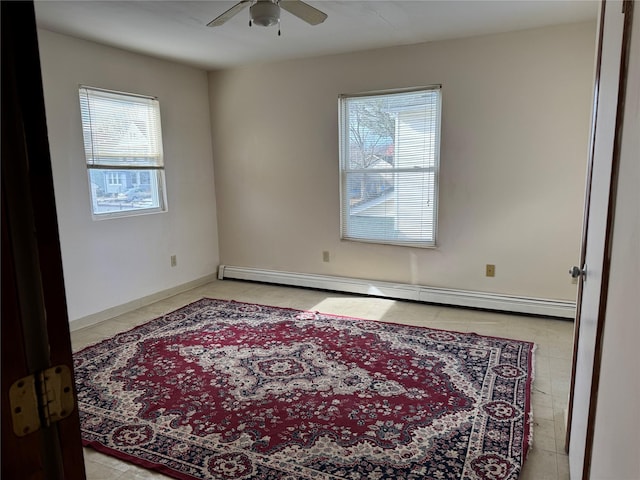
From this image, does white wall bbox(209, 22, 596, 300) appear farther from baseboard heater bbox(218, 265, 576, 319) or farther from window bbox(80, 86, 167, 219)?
window bbox(80, 86, 167, 219)

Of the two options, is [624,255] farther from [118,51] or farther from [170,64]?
[170,64]

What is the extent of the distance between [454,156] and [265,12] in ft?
7.24

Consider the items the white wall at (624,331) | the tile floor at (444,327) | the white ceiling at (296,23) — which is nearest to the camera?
the white wall at (624,331)

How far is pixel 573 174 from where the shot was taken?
11.6ft

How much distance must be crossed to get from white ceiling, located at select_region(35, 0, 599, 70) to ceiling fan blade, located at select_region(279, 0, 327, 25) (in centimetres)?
33

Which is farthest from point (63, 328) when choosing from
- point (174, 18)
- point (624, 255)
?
point (174, 18)

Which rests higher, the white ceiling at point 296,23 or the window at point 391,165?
the white ceiling at point 296,23

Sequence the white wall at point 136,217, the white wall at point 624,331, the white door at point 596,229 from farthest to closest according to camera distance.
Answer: the white wall at point 136,217
the white door at point 596,229
the white wall at point 624,331

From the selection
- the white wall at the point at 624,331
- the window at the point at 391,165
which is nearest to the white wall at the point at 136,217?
the window at the point at 391,165

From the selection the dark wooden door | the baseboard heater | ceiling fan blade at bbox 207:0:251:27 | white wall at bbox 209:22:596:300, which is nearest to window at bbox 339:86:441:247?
white wall at bbox 209:22:596:300

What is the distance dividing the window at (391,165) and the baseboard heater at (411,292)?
453mm

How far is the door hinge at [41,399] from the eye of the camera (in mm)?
595

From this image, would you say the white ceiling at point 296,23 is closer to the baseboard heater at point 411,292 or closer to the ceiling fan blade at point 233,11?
the ceiling fan blade at point 233,11

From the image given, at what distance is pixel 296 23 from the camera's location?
3328 millimetres
